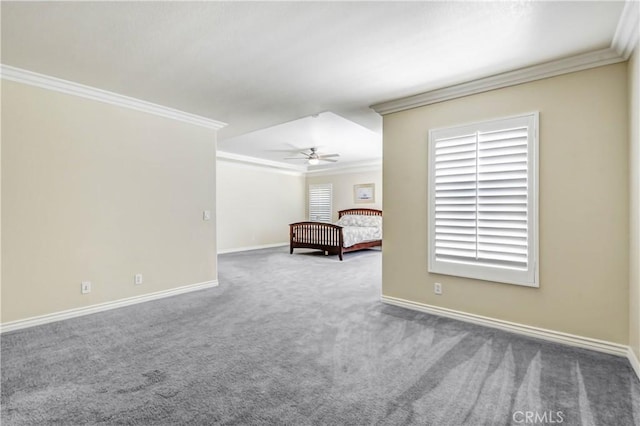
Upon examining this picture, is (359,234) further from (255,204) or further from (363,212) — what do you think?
(255,204)

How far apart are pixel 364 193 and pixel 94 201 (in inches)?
279

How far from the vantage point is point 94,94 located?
137 inches

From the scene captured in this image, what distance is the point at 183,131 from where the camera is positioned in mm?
4371

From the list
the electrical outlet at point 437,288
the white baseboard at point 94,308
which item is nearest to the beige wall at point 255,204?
the white baseboard at point 94,308

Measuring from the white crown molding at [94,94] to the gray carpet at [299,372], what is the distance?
2430mm

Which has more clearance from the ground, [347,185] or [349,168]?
[349,168]

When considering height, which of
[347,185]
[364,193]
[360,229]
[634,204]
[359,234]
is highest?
[347,185]

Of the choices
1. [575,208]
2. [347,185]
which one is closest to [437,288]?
[575,208]

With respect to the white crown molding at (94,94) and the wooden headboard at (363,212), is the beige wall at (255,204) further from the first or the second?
the white crown molding at (94,94)

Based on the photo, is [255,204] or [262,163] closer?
[262,163]

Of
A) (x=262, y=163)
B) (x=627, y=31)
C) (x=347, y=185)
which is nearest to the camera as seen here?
(x=627, y=31)

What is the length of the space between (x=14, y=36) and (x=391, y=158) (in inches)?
142

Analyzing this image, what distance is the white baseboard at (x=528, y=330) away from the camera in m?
2.51

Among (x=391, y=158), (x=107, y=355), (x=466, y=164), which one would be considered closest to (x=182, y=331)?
(x=107, y=355)
